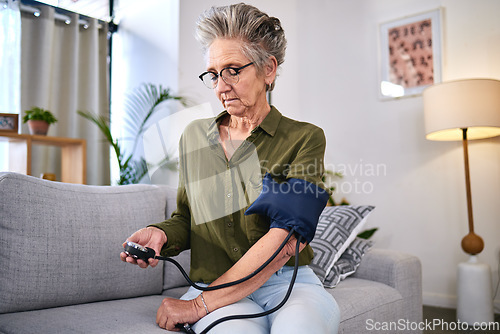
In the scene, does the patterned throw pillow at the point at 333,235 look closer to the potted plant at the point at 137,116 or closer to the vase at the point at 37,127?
the potted plant at the point at 137,116

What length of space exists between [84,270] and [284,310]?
59cm

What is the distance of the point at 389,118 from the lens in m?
2.96

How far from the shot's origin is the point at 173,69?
325 cm

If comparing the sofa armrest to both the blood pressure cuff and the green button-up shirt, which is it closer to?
the green button-up shirt

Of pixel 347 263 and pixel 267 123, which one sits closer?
pixel 267 123

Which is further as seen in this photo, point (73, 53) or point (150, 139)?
point (73, 53)

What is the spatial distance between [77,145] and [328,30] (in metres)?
2.11

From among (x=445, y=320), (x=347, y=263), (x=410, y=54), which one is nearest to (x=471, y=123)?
(x=410, y=54)

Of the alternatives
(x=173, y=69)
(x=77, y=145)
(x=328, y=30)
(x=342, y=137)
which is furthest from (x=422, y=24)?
(x=77, y=145)

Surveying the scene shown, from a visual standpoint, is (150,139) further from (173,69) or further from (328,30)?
(328,30)

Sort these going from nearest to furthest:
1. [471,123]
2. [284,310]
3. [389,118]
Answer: [284,310] < [471,123] < [389,118]

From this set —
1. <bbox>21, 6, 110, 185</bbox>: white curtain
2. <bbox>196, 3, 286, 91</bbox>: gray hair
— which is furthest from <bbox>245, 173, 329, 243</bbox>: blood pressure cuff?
<bbox>21, 6, 110, 185</bbox>: white curtain

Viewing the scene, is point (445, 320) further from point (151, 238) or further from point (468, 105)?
point (151, 238)

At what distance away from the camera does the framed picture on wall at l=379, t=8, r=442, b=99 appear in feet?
9.25
